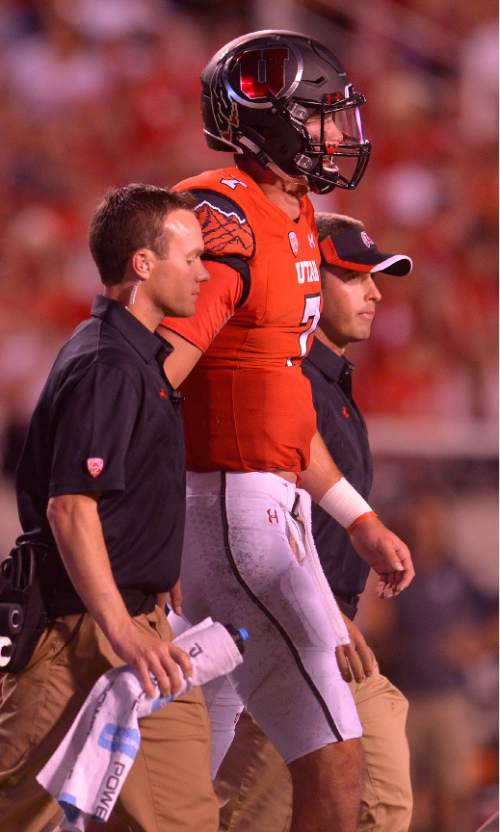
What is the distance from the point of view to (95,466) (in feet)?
7.63

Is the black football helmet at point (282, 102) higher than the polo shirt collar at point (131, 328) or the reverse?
higher

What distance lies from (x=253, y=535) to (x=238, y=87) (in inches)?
38.2

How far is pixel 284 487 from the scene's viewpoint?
2857 millimetres

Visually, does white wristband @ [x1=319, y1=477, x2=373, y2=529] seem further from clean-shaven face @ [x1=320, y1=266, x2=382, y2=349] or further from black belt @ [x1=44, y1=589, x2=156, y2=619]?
black belt @ [x1=44, y1=589, x2=156, y2=619]

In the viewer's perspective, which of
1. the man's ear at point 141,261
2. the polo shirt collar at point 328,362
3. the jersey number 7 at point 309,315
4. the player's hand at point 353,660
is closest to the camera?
the man's ear at point 141,261

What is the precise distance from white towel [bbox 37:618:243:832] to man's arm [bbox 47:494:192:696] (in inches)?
2.1

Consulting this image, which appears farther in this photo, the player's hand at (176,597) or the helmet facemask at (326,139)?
the helmet facemask at (326,139)

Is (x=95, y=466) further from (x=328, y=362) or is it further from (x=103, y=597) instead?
(x=328, y=362)

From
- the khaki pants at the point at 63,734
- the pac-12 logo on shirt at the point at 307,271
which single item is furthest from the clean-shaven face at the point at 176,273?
the khaki pants at the point at 63,734

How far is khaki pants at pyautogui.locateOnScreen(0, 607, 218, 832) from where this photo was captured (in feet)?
7.95

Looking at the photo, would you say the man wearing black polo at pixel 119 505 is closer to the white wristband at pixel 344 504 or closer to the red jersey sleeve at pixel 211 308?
the red jersey sleeve at pixel 211 308

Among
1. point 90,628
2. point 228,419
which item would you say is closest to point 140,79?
point 228,419

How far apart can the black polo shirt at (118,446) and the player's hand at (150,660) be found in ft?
0.61

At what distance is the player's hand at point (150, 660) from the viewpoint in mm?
2271
